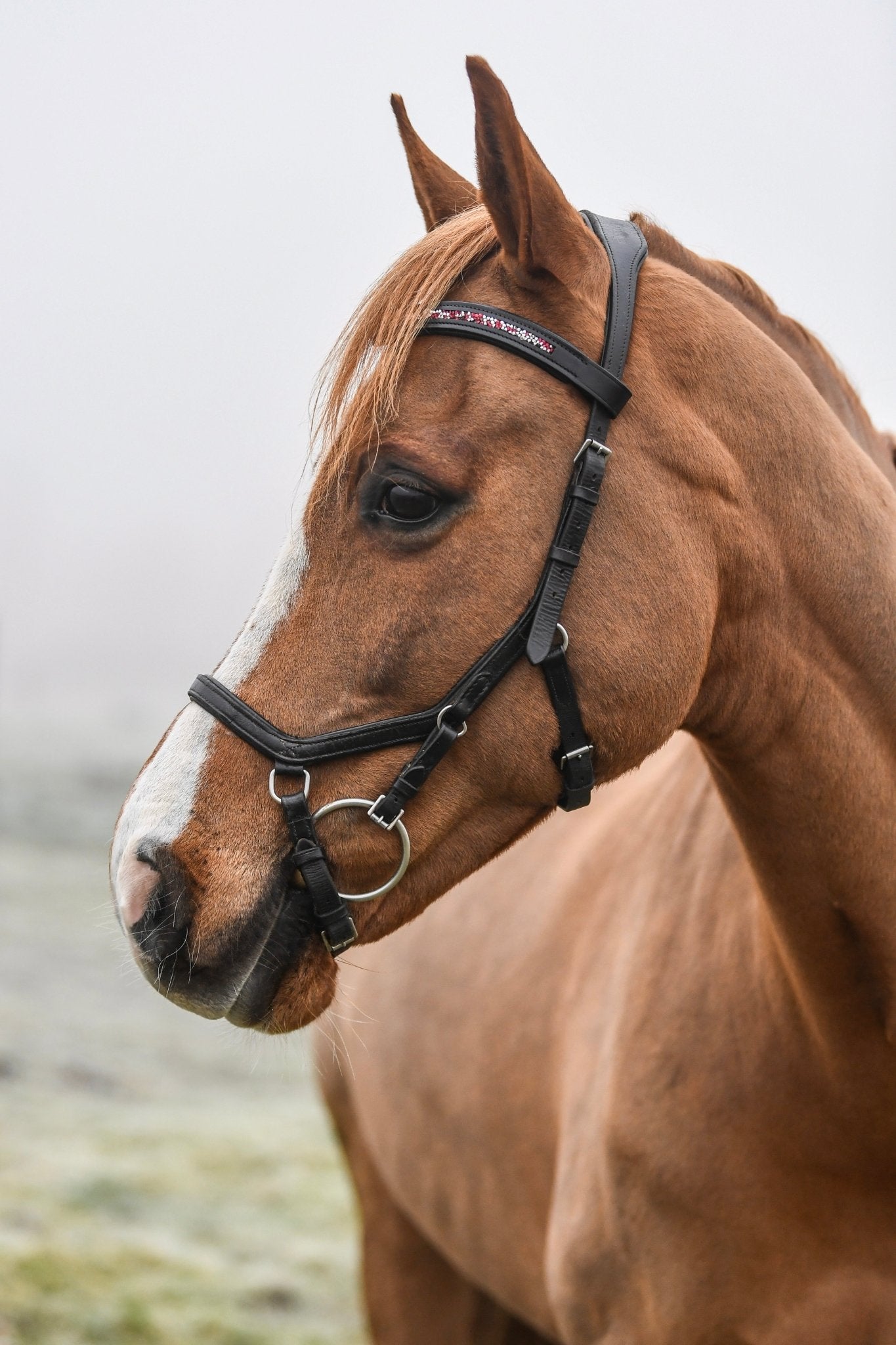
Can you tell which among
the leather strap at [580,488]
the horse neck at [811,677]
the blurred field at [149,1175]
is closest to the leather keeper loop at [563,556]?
the leather strap at [580,488]

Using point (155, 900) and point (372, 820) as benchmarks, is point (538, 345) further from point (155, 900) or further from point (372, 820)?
point (155, 900)

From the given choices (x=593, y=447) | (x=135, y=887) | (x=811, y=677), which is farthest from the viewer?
(x=811, y=677)

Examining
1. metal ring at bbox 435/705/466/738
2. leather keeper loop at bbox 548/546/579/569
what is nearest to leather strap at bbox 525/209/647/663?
leather keeper loop at bbox 548/546/579/569

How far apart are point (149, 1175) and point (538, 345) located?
16.9 ft

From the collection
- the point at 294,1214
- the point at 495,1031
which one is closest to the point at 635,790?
the point at 495,1031

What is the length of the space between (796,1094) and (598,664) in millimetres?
802

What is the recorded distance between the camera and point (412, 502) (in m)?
1.61

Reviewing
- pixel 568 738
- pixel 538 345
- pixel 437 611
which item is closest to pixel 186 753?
pixel 437 611

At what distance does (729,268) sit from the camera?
1.90 m

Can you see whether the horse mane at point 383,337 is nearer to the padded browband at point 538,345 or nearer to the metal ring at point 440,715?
the padded browband at point 538,345

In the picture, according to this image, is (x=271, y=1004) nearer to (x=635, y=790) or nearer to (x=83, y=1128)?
(x=635, y=790)

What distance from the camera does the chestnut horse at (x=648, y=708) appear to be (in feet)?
5.23

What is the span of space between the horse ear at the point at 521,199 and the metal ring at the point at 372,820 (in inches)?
30.0

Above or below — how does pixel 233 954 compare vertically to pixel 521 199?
below
